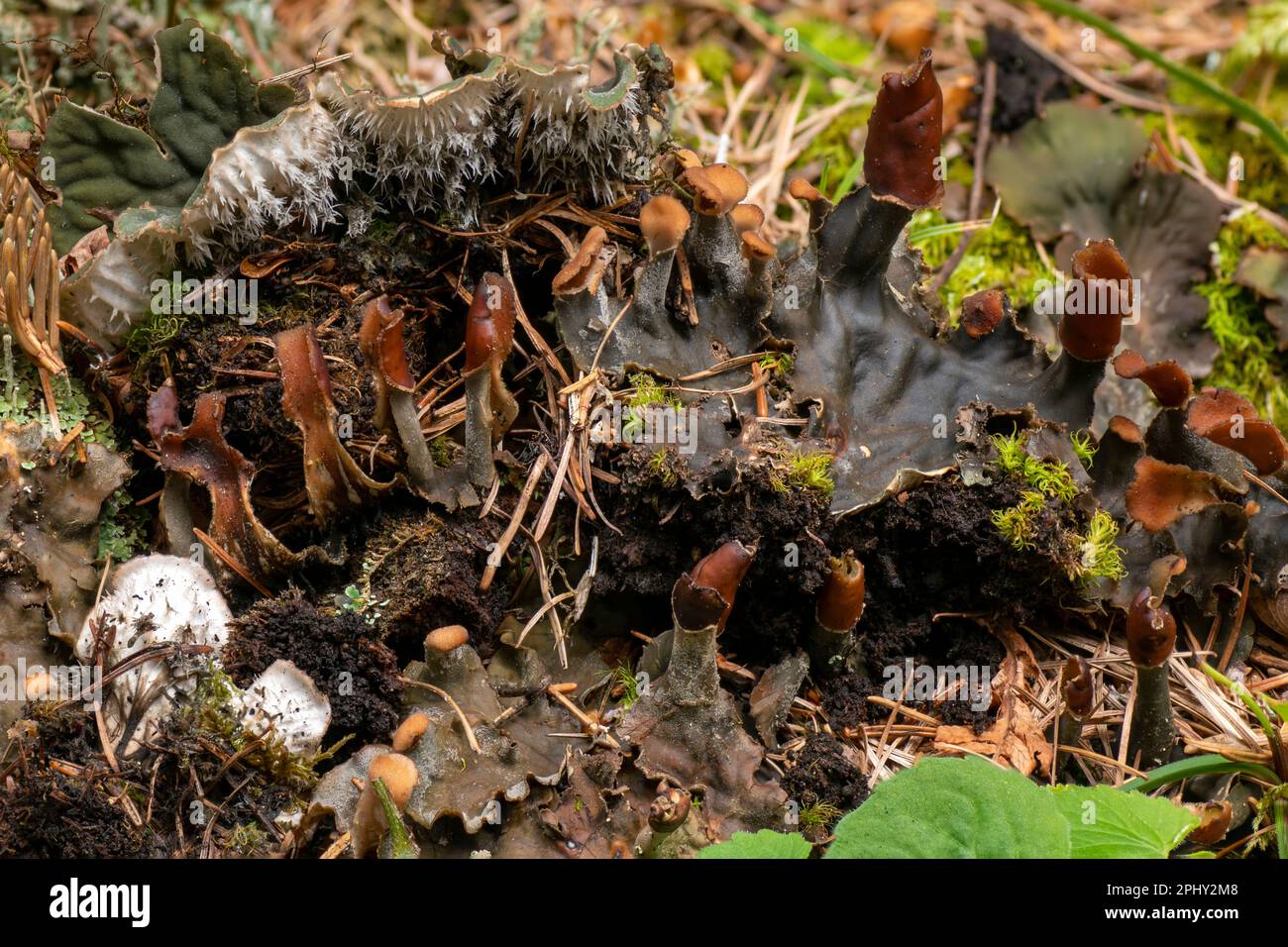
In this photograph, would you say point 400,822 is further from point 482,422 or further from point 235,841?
point 482,422

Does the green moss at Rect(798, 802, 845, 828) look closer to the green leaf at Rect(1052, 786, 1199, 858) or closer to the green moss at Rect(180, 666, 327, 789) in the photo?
the green leaf at Rect(1052, 786, 1199, 858)

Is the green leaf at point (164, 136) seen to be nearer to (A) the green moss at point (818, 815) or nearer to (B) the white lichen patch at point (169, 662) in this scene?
(B) the white lichen patch at point (169, 662)

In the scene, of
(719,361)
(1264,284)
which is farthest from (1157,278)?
(719,361)

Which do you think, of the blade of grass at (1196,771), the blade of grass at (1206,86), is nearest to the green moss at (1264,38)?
the blade of grass at (1206,86)

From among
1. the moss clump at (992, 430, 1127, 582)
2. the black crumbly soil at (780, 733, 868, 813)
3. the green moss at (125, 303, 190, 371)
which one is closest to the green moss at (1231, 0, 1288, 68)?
the moss clump at (992, 430, 1127, 582)

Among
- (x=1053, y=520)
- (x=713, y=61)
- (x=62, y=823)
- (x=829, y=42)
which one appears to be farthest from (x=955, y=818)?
(x=829, y=42)

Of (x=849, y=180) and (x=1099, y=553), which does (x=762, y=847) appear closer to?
(x=1099, y=553)
